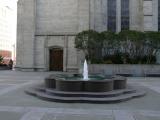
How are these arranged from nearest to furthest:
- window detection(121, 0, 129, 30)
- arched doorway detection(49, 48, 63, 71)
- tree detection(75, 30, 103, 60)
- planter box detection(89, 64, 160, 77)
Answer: planter box detection(89, 64, 160, 77) → tree detection(75, 30, 103, 60) → window detection(121, 0, 129, 30) → arched doorway detection(49, 48, 63, 71)

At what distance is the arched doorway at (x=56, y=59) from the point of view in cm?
3556

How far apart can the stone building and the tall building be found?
3159cm

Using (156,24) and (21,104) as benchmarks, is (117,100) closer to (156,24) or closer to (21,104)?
(21,104)

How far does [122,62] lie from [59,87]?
16.4 m

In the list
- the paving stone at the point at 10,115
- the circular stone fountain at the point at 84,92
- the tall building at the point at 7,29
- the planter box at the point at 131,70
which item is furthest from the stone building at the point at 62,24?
the tall building at the point at 7,29

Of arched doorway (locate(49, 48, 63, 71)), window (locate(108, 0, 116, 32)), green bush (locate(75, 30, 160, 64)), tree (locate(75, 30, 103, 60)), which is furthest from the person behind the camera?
arched doorway (locate(49, 48, 63, 71))

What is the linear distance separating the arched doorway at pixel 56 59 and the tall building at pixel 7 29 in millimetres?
32202

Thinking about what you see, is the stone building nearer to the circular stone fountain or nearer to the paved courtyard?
Answer: the circular stone fountain

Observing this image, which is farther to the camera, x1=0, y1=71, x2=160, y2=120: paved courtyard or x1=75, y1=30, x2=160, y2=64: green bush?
x1=75, y1=30, x2=160, y2=64: green bush

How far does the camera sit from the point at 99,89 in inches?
530

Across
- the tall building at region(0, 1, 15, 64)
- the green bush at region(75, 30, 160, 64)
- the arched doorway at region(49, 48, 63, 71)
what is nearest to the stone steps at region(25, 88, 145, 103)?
the green bush at region(75, 30, 160, 64)

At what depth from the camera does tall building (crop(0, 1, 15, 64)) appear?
69588 millimetres

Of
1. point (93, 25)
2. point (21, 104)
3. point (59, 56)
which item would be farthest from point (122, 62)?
point (21, 104)

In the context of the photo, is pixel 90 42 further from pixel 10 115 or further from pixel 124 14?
pixel 10 115
